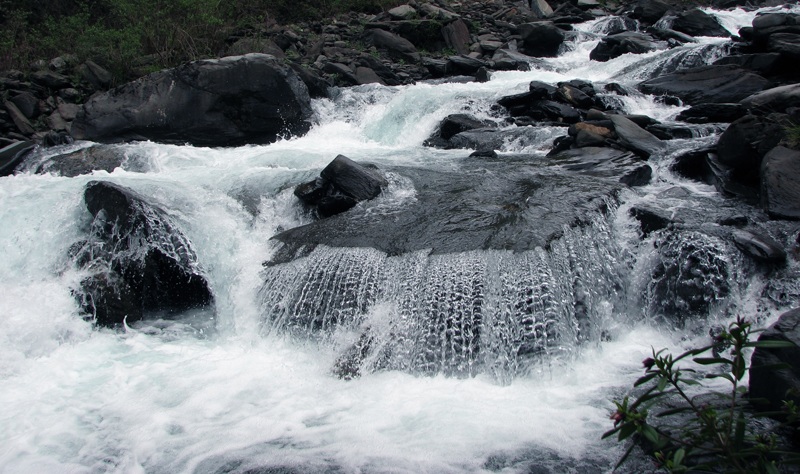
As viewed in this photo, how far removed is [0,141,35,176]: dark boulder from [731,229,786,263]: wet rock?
29.3 ft

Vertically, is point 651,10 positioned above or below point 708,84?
above

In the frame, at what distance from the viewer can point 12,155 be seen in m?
8.41

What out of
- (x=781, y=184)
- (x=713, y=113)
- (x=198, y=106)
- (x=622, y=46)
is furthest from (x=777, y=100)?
(x=198, y=106)

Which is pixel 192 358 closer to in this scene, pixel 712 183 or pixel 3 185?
pixel 3 185

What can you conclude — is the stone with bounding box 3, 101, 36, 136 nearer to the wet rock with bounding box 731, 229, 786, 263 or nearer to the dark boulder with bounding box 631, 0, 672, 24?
the wet rock with bounding box 731, 229, 786, 263

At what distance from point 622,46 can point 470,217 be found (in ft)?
33.2

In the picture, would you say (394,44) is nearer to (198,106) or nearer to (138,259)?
(198,106)

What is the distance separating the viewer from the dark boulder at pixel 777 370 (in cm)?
332

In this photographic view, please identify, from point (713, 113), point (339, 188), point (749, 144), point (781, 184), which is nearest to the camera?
point (781, 184)

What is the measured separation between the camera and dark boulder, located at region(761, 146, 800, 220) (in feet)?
18.7

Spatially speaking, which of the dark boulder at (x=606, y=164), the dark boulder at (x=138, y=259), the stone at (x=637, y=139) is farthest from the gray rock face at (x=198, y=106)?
the stone at (x=637, y=139)

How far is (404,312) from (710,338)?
2569mm

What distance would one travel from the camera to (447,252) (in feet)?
17.2

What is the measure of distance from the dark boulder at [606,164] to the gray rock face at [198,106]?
4956 mm
